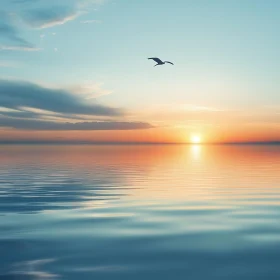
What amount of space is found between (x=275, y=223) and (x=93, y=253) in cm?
920

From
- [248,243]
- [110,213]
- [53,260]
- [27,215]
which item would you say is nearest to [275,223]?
[248,243]

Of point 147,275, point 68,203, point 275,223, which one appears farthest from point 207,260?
point 68,203

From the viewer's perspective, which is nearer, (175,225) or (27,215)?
(175,225)

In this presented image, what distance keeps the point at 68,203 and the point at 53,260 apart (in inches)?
461

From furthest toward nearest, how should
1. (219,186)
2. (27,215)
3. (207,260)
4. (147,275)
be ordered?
(219,186), (27,215), (207,260), (147,275)

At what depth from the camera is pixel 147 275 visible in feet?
36.2

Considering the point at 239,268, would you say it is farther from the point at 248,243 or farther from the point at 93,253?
the point at 93,253

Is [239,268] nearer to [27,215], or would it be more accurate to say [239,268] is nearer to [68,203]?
[27,215]

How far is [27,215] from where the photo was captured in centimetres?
1977

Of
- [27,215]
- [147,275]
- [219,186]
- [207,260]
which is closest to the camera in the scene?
[147,275]

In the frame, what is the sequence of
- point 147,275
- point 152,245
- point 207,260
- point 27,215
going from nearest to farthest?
point 147,275 < point 207,260 < point 152,245 < point 27,215

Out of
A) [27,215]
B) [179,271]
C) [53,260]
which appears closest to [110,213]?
[27,215]

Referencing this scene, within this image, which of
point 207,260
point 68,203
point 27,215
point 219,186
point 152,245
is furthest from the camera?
point 219,186

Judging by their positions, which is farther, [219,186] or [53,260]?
[219,186]
